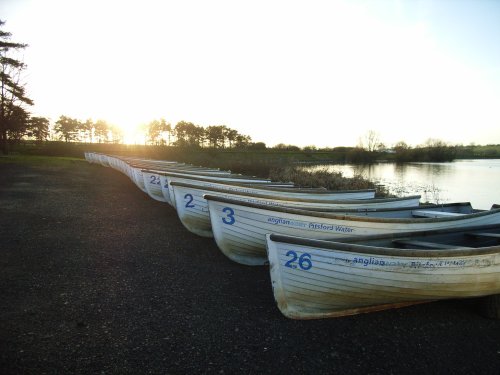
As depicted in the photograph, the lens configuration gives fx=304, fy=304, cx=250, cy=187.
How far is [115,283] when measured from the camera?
4.57 meters

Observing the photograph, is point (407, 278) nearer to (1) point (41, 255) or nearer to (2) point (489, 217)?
(2) point (489, 217)

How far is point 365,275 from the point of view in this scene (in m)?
3.40

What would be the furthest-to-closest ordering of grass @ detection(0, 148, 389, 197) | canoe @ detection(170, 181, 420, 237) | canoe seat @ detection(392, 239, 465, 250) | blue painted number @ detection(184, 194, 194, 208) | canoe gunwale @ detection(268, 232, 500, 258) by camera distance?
grass @ detection(0, 148, 389, 197) < blue painted number @ detection(184, 194, 194, 208) < canoe @ detection(170, 181, 420, 237) < canoe seat @ detection(392, 239, 465, 250) < canoe gunwale @ detection(268, 232, 500, 258)

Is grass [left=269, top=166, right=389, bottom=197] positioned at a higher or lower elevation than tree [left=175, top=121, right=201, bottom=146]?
lower

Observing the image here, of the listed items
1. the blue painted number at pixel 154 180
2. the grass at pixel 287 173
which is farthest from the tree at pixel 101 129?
the blue painted number at pixel 154 180

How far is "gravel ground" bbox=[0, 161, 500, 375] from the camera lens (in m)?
2.97

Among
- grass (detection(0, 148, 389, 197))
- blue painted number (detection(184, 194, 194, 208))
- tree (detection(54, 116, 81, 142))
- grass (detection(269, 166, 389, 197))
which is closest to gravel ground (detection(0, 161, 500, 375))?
blue painted number (detection(184, 194, 194, 208))

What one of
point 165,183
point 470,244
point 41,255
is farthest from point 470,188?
point 41,255

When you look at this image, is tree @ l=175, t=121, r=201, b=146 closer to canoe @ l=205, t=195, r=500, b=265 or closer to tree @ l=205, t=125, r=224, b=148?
tree @ l=205, t=125, r=224, b=148

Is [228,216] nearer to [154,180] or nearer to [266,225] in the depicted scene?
[266,225]

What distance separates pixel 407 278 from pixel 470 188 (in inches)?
896

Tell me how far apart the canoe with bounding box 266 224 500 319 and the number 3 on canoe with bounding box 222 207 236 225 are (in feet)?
5.21

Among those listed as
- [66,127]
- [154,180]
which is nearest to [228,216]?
[154,180]

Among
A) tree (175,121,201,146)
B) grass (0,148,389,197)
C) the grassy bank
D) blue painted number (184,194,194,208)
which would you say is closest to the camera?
blue painted number (184,194,194,208)
